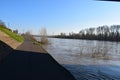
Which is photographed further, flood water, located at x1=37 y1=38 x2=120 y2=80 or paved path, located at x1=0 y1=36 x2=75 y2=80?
flood water, located at x1=37 y1=38 x2=120 y2=80

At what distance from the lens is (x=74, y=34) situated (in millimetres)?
198250

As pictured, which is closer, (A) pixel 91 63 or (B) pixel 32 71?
(B) pixel 32 71

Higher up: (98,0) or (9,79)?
(98,0)

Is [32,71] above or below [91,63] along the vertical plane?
above

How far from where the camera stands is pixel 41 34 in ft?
211

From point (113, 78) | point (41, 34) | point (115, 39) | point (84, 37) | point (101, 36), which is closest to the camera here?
point (113, 78)

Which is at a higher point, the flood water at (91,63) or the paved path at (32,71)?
the paved path at (32,71)

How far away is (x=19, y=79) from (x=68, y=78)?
2382 millimetres

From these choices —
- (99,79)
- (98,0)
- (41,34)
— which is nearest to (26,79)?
(99,79)

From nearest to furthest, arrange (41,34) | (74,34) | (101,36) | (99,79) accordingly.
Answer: (99,79)
(41,34)
(101,36)
(74,34)

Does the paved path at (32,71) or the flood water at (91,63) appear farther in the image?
Result: the flood water at (91,63)

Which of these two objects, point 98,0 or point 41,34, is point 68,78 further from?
point 41,34

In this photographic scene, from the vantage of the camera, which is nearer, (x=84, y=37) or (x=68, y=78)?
(x=68, y=78)

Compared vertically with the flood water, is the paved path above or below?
above
